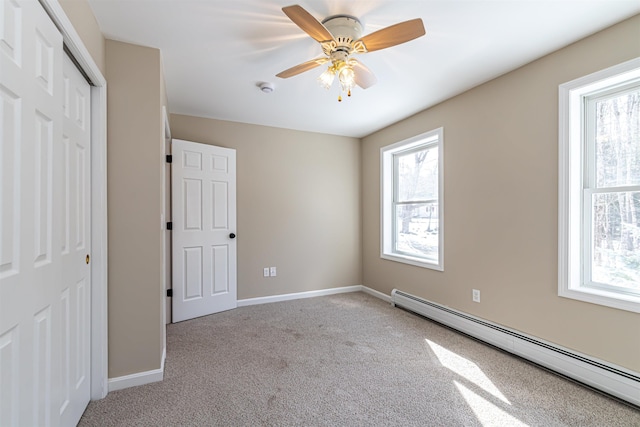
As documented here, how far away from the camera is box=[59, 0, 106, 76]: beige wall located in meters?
1.53

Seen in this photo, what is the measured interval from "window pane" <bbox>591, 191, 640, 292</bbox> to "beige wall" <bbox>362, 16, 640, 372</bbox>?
0.80 ft

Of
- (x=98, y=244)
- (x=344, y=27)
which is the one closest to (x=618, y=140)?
(x=344, y=27)

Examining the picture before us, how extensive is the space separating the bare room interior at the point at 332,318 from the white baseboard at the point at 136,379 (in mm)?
13

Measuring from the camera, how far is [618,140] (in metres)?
2.10

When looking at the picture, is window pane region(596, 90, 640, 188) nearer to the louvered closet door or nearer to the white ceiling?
the white ceiling

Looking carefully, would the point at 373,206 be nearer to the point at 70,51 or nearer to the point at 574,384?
the point at 574,384

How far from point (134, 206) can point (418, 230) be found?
320 cm

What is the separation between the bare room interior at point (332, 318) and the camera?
1.32m

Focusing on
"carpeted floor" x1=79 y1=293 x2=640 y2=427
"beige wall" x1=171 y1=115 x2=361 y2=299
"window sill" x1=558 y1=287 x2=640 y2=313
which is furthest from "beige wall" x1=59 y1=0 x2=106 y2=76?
"window sill" x1=558 y1=287 x2=640 y2=313

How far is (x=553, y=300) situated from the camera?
2.30 m

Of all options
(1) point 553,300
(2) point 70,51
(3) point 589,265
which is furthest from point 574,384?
(2) point 70,51

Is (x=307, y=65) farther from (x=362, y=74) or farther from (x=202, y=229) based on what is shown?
(x=202, y=229)

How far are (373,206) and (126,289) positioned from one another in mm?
3350

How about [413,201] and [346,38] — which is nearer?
[346,38]
